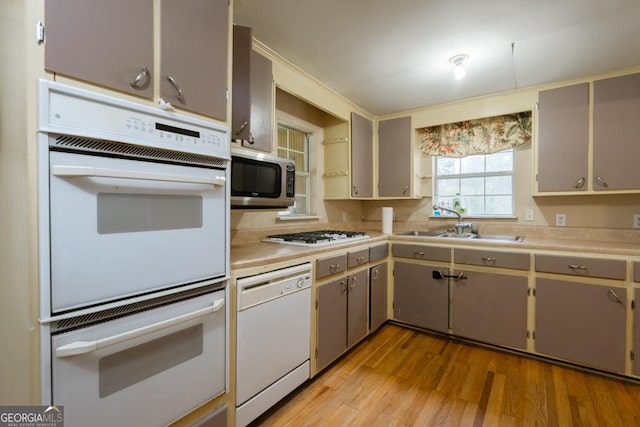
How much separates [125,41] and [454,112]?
2801mm

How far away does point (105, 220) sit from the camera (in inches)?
36.1

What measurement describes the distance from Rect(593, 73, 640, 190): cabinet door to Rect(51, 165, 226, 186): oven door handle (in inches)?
109

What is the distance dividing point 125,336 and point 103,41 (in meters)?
0.95

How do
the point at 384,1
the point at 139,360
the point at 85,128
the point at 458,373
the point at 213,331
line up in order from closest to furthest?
the point at 85,128
the point at 139,360
the point at 213,331
the point at 384,1
the point at 458,373

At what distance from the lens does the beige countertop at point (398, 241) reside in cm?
152

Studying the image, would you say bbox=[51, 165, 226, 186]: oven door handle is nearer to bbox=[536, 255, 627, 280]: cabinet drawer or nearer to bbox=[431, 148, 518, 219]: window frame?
bbox=[536, 255, 627, 280]: cabinet drawer

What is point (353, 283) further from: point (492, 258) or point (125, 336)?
point (125, 336)

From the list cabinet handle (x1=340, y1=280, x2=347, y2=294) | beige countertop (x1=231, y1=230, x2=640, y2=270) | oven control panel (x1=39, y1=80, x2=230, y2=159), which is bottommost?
cabinet handle (x1=340, y1=280, x2=347, y2=294)

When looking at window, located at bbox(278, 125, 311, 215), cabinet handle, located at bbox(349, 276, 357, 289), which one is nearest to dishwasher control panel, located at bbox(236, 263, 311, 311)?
cabinet handle, located at bbox(349, 276, 357, 289)

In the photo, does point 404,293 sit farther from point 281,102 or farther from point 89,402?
point 89,402

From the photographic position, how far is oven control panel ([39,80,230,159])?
81cm

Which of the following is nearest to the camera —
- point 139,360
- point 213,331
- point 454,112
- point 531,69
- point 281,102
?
point 139,360

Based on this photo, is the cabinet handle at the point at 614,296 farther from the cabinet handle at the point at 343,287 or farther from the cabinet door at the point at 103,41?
the cabinet door at the point at 103,41

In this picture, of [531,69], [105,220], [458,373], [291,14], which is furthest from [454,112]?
[105,220]
